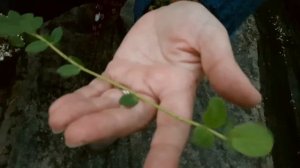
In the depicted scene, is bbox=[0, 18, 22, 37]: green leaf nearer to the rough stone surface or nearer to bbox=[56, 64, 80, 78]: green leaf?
bbox=[56, 64, 80, 78]: green leaf

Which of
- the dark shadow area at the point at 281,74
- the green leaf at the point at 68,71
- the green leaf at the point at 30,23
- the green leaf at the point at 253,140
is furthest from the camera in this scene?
the dark shadow area at the point at 281,74

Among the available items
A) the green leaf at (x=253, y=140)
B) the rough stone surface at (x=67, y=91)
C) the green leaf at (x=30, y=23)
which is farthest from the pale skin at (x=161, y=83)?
the rough stone surface at (x=67, y=91)

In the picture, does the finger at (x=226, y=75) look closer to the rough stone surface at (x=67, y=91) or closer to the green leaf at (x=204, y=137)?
the green leaf at (x=204, y=137)

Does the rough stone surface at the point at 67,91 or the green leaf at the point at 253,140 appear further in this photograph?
the rough stone surface at the point at 67,91

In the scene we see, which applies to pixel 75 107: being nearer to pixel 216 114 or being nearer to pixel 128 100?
pixel 128 100

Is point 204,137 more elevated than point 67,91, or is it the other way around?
point 204,137

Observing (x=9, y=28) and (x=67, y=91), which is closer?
(x=9, y=28)

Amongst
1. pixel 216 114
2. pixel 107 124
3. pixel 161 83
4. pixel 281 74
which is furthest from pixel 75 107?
pixel 281 74
